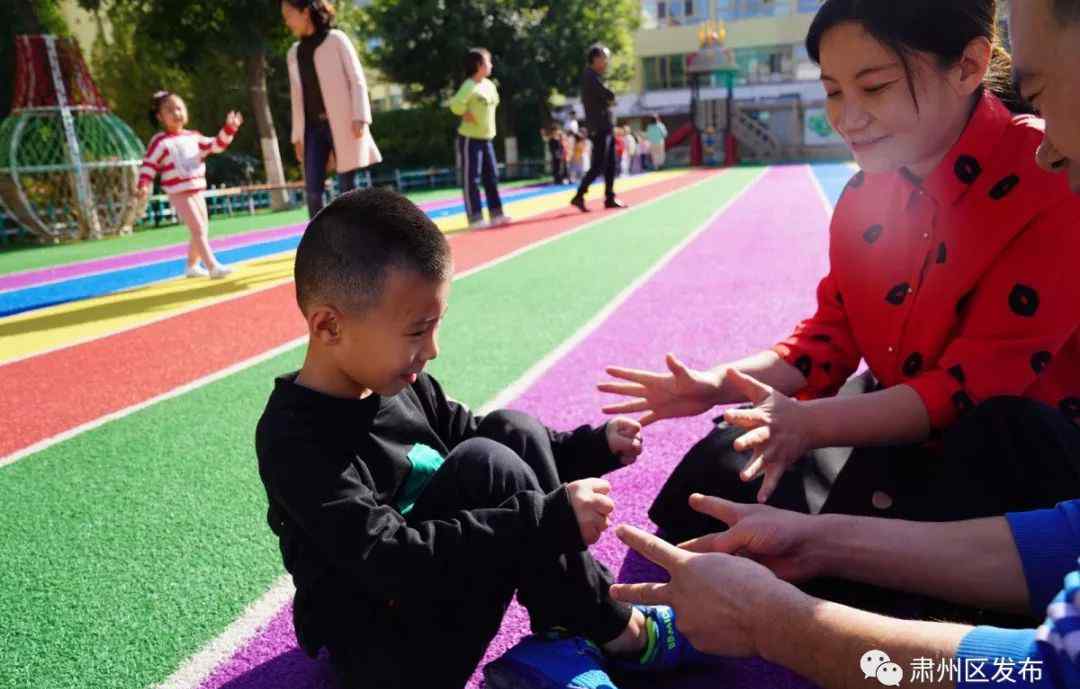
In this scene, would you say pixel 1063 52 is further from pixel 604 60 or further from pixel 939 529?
pixel 604 60

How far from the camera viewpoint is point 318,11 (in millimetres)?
7234

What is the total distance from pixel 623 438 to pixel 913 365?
765 millimetres

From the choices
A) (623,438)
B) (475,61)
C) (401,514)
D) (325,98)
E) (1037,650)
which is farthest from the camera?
(475,61)

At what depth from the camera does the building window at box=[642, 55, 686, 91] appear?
159ft

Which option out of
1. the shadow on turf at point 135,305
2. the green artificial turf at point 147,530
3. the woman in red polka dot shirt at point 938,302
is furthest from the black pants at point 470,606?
the shadow on turf at point 135,305

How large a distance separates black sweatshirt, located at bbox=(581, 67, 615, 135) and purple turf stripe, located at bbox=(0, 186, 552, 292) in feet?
17.3

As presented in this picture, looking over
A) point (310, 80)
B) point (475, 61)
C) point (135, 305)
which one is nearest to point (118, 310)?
point (135, 305)

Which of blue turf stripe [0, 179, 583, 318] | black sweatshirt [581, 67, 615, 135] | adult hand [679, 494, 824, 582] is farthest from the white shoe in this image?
adult hand [679, 494, 824, 582]

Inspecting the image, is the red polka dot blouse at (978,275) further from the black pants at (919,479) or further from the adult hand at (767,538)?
the adult hand at (767,538)

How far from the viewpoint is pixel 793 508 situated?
2.10 m

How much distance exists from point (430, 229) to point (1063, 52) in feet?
3.90

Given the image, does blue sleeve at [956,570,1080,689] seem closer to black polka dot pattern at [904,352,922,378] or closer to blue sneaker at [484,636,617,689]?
blue sneaker at [484,636,617,689]

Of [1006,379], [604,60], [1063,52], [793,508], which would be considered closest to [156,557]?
[793,508]

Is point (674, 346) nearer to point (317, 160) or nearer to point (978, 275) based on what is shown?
point (978, 275)
